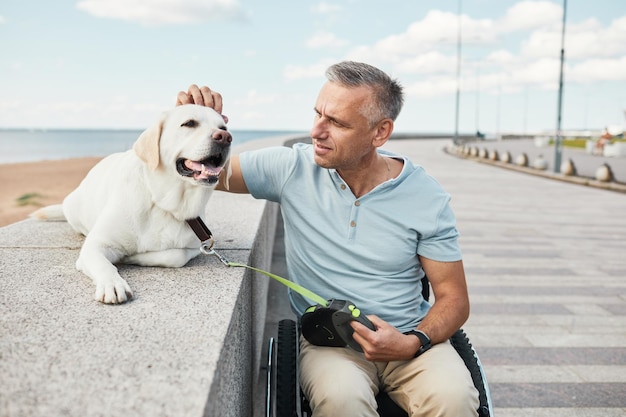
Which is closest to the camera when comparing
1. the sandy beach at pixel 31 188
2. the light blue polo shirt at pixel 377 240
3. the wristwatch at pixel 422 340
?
the wristwatch at pixel 422 340

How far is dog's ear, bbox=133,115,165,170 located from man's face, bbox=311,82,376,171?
743 mm

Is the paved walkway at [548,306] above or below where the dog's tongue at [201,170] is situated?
below

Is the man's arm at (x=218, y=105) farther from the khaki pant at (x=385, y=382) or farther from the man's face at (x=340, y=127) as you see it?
the khaki pant at (x=385, y=382)

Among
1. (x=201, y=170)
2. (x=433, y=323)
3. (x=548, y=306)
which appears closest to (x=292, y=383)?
(x=433, y=323)

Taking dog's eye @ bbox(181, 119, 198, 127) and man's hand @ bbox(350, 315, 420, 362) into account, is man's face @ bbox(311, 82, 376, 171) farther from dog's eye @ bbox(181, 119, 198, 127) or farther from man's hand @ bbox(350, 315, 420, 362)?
man's hand @ bbox(350, 315, 420, 362)

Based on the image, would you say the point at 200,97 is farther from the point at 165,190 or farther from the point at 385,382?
the point at 385,382

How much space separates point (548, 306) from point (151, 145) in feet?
13.7

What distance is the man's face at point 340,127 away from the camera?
2854 millimetres

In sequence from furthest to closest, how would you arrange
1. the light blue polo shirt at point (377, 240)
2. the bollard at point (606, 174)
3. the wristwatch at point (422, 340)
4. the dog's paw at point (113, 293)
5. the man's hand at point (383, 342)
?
1. the bollard at point (606, 174)
2. the light blue polo shirt at point (377, 240)
3. the wristwatch at point (422, 340)
4. the man's hand at point (383, 342)
5. the dog's paw at point (113, 293)

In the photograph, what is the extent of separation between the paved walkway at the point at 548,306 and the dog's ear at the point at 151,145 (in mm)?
2437

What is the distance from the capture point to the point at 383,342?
8.01 feet

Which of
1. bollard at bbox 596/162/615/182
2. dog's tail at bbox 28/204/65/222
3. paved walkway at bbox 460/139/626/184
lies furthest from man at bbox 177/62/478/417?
paved walkway at bbox 460/139/626/184

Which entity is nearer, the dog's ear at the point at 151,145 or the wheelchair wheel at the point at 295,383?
the wheelchair wheel at the point at 295,383

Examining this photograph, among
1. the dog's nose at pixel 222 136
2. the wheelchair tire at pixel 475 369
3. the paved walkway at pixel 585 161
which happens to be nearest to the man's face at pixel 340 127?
the dog's nose at pixel 222 136
